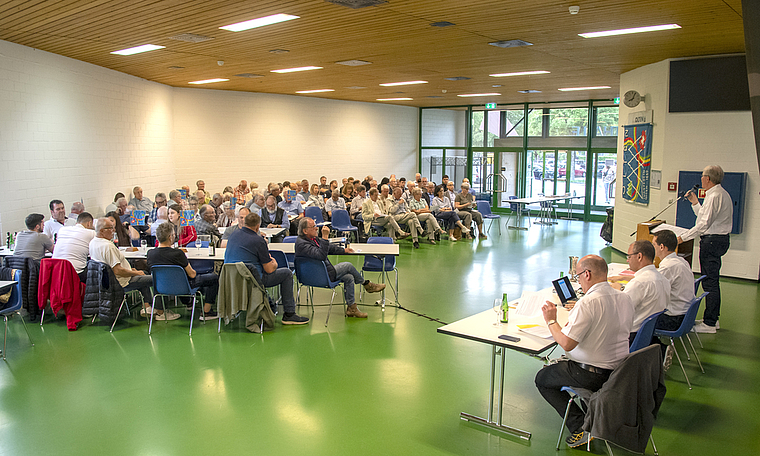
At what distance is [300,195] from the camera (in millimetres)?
12656

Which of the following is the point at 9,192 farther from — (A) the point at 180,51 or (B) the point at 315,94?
(B) the point at 315,94

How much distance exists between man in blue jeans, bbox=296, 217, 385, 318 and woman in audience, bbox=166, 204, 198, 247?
218 centimetres

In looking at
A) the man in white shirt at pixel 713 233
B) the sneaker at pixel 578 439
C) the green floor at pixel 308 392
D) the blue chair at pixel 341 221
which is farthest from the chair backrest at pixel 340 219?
the sneaker at pixel 578 439

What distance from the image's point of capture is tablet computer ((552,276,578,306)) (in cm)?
467

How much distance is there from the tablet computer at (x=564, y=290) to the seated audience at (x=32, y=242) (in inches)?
226

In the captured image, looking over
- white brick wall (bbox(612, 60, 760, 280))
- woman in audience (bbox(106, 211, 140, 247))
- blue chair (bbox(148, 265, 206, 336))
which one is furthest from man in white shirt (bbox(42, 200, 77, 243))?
white brick wall (bbox(612, 60, 760, 280))

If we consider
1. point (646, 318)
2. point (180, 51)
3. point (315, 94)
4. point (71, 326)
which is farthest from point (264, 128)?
point (646, 318)

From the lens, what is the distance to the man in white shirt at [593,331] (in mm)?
3533

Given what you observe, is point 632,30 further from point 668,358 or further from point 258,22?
point 258,22

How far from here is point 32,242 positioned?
6.46 m

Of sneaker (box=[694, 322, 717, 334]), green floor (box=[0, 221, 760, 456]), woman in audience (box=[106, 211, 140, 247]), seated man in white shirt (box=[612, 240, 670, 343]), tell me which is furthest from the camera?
woman in audience (box=[106, 211, 140, 247])

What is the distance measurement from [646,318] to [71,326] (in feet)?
19.2

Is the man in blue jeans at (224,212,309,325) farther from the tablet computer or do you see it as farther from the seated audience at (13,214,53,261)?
the tablet computer

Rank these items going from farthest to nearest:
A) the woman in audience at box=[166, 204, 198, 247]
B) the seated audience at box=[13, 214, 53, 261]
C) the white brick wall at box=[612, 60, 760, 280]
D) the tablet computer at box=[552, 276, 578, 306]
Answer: the white brick wall at box=[612, 60, 760, 280], the woman in audience at box=[166, 204, 198, 247], the seated audience at box=[13, 214, 53, 261], the tablet computer at box=[552, 276, 578, 306]
